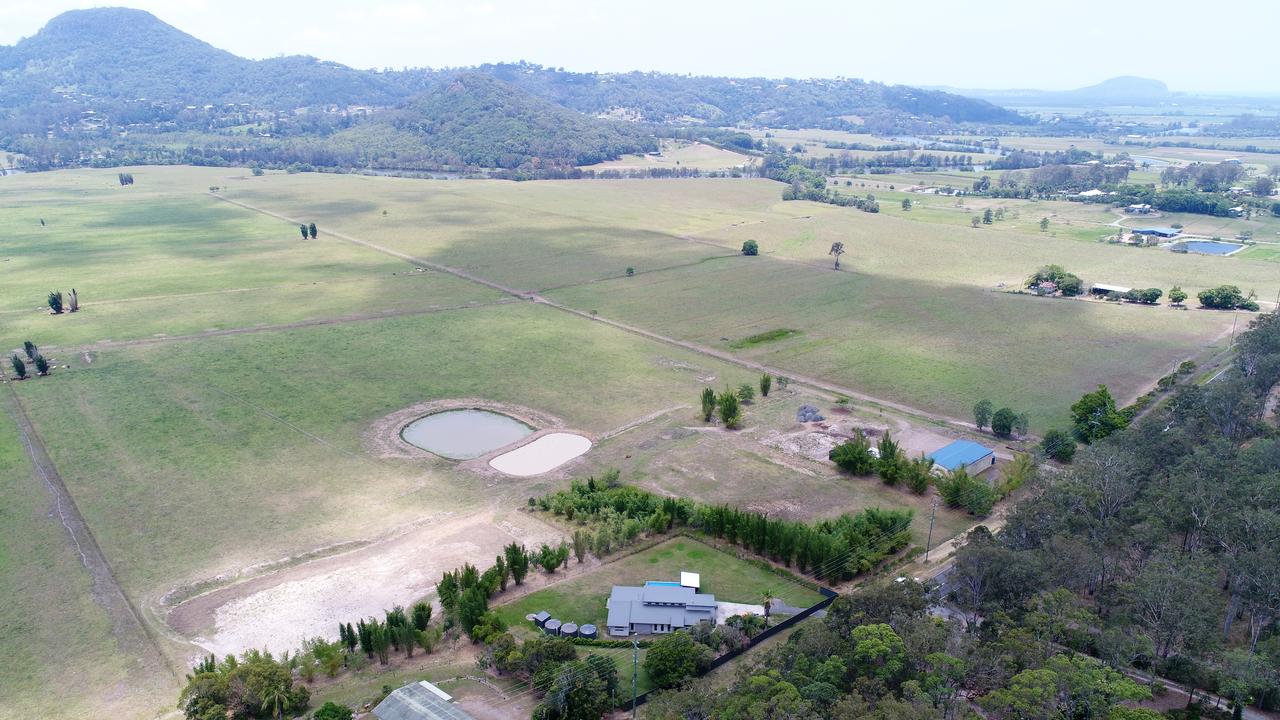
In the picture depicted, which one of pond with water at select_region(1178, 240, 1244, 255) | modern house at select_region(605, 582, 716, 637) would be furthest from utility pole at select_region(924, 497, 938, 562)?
pond with water at select_region(1178, 240, 1244, 255)

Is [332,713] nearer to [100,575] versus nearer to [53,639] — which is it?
[53,639]

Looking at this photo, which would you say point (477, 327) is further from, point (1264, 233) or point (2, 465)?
point (1264, 233)

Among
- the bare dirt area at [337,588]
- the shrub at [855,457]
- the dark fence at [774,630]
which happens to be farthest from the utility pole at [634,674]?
the shrub at [855,457]

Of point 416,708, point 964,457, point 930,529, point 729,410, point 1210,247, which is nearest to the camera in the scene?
point 416,708

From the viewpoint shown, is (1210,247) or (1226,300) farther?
(1210,247)

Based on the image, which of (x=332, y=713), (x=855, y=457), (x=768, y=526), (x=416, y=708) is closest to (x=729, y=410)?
(x=855, y=457)

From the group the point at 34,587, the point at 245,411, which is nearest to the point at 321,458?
the point at 245,411
